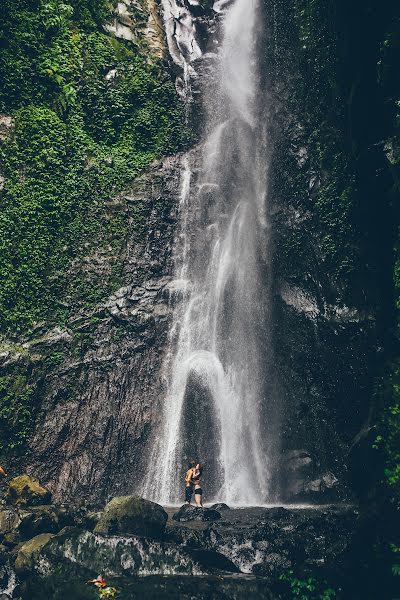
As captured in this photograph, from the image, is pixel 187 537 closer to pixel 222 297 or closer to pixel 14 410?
pixel 14 410

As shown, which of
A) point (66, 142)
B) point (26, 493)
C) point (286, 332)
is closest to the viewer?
point (26, 493)

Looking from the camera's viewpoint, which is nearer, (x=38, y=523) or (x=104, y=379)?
(x=38, y=523)

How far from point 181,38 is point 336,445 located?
18.9 metres

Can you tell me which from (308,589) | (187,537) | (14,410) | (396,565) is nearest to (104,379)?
(14,410)

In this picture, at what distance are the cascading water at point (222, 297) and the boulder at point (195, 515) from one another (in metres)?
3.15

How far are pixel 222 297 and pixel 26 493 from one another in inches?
375

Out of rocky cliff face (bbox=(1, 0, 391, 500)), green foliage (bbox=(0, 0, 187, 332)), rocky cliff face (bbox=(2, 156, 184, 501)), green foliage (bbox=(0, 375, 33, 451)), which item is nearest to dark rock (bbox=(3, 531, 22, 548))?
rocky cliff face (bbox=(2, 156, 184, 501))

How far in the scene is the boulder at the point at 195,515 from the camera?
12.4m

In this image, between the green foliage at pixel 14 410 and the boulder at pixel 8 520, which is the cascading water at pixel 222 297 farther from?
the boulder at pixel 8 520

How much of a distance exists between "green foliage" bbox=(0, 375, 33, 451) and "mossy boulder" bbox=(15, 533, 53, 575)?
489cm

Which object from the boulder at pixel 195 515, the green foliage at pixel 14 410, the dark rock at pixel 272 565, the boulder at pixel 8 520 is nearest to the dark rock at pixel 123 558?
the dark rock at pixel 272 565

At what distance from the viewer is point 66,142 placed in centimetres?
1938

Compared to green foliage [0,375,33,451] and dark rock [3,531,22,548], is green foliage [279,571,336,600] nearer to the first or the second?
dark rock [3,531,22,548]

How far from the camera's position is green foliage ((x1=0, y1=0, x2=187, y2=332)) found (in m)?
17.4
